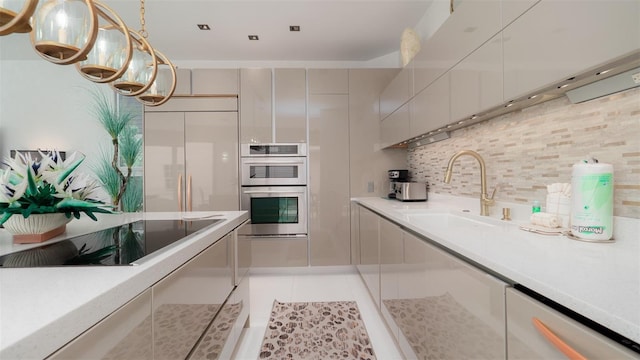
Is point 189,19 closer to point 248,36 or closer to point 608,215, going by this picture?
point 248,36

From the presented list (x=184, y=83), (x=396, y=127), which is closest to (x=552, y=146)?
(x=396, y=127)

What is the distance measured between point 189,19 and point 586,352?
11.8 ft

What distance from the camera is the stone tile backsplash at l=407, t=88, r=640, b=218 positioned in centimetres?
92

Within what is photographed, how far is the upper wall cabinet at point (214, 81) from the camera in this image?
3.13 m

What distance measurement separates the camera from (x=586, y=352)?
1.58 ft

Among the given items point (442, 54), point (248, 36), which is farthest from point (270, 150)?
point (442, 54)

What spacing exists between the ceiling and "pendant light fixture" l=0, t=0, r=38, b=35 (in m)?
1.94

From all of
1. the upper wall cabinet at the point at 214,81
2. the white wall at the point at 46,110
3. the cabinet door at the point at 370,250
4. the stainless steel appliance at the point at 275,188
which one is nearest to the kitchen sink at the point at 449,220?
the cabinet door at the point at 370,250

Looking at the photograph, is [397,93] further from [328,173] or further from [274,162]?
[274,162]

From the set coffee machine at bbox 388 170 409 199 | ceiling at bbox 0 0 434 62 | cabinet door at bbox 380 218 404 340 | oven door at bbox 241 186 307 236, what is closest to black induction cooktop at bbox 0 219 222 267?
cabinet door at bbox 380 218 404 340

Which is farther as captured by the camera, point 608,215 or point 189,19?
point 189,19

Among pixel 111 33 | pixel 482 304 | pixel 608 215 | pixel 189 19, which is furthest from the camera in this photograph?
pixel 189 19

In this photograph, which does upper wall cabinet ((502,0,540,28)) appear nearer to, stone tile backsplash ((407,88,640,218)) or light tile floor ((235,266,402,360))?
stone tile backsplash ((407,88,640,218))

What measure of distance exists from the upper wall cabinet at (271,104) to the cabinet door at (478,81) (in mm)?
1966
